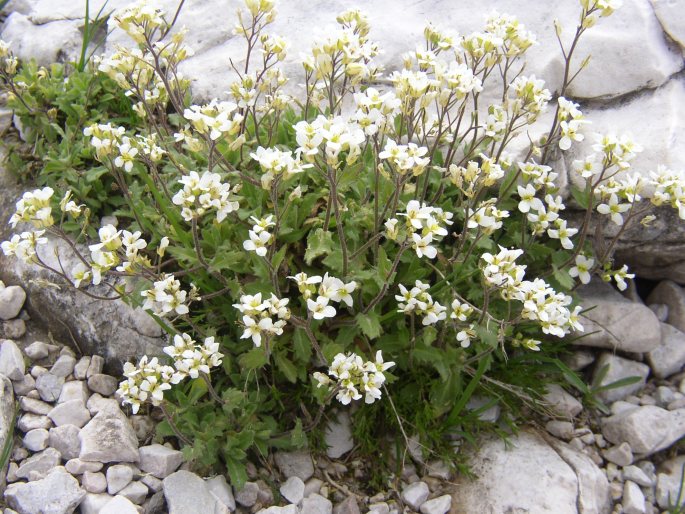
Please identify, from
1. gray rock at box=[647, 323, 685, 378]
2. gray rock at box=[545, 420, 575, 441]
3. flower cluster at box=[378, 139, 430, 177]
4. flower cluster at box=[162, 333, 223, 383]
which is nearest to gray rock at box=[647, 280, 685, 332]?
gray rock at box=[647, 323, 685, 378]

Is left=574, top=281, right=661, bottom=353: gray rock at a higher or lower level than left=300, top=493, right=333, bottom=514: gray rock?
higher

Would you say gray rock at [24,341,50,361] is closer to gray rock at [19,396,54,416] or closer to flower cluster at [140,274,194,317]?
gray rock at [19,396,54,416]

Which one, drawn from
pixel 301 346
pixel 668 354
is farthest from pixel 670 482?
pixel 301 346

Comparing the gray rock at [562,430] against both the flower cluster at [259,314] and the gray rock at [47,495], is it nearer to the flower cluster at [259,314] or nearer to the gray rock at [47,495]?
the flower cluster at [259,314]

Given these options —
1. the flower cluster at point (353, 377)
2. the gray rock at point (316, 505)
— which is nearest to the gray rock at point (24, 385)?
the gray rock at point (316, 505)

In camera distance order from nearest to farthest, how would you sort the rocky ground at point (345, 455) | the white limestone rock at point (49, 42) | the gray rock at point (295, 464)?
1. the rocky ground at point (345, 455)
2. the gray rock at point (295, 464)
3. the white limestone rock at point (49, 42)

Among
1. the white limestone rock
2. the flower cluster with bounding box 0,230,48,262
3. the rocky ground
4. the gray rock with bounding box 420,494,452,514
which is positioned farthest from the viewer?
the white limestone rock

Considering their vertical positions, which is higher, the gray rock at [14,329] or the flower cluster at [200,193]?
the flower cluster at [200,193]
